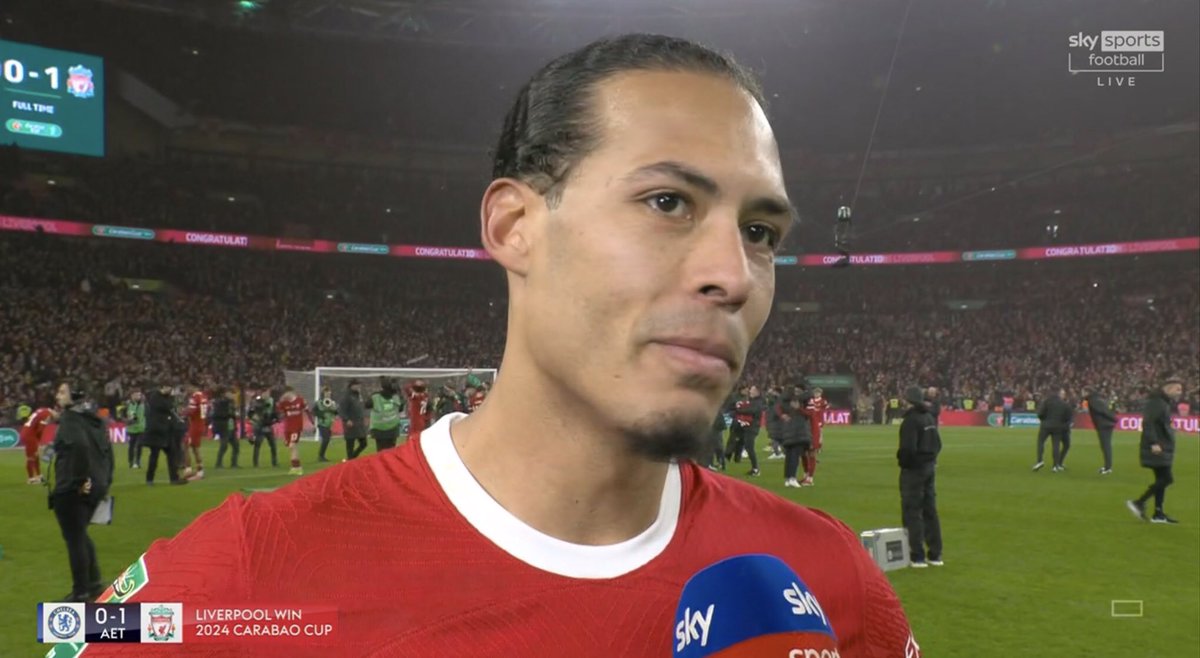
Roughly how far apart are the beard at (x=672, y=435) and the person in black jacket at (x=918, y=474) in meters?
8.29

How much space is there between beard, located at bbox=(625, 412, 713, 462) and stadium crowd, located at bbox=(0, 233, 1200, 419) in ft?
101

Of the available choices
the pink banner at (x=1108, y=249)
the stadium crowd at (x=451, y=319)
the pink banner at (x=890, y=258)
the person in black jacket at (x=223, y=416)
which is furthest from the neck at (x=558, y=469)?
the pink banner at (x=1108, y=249)

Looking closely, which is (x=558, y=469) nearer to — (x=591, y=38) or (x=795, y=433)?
(x=795, y=433)

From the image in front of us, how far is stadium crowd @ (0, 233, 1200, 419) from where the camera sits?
104 feet

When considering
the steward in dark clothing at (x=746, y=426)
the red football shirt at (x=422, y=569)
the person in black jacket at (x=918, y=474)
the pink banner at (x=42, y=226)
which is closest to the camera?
the red football shirt at (x=422, y=569)

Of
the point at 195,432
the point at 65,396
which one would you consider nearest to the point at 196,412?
the point at 195,432

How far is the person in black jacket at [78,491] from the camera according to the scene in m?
7.31

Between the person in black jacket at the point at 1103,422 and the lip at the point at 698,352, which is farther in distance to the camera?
the person in black jacket at the point at 1103,422

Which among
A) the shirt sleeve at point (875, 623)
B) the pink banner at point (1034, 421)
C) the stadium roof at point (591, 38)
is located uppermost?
the stadium roof at point (591, 38)

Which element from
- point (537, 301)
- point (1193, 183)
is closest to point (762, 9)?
point (1193, 183)

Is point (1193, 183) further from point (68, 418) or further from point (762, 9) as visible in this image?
point (68, 418)

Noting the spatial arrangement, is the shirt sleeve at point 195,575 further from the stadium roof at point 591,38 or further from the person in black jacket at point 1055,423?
the stadium roof at point 591,38

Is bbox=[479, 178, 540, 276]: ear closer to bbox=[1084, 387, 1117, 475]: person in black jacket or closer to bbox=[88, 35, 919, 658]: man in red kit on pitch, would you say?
bbox=[88, 35, 919, 658]: man in red kit on pitch

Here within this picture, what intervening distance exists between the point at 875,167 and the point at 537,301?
1822 inches
